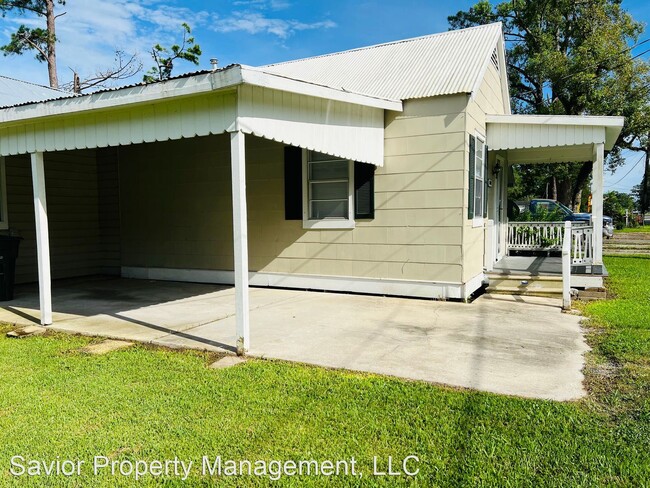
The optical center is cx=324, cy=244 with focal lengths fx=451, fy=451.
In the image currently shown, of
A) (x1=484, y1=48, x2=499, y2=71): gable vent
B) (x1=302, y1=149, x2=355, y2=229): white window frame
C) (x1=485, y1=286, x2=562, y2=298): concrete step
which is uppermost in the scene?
(x1=484, y1=48, x2=499, y2=71): gable vent

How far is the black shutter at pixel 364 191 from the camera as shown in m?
7.52

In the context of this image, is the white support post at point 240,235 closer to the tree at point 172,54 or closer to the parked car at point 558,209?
the parked car at point 558,209

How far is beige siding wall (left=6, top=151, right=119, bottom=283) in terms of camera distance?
9164 mm

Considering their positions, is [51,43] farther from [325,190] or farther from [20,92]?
[325,190]

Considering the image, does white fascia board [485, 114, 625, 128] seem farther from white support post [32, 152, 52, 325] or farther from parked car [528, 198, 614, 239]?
white support post [32, 152, 52, 325]

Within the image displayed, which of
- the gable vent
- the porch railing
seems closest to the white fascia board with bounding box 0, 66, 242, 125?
the gable vent

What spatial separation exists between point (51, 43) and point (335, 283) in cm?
1864

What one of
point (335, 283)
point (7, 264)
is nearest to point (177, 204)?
point (7, 264)

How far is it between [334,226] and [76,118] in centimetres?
416

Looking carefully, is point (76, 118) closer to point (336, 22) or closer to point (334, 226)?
point (334, 226)

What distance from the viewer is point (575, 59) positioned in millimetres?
19703

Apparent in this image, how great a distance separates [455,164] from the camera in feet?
22.7

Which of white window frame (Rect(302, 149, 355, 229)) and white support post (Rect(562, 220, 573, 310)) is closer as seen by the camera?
white support post (Rect(562, 220, 573, 310))

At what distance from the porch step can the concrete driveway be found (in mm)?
442
